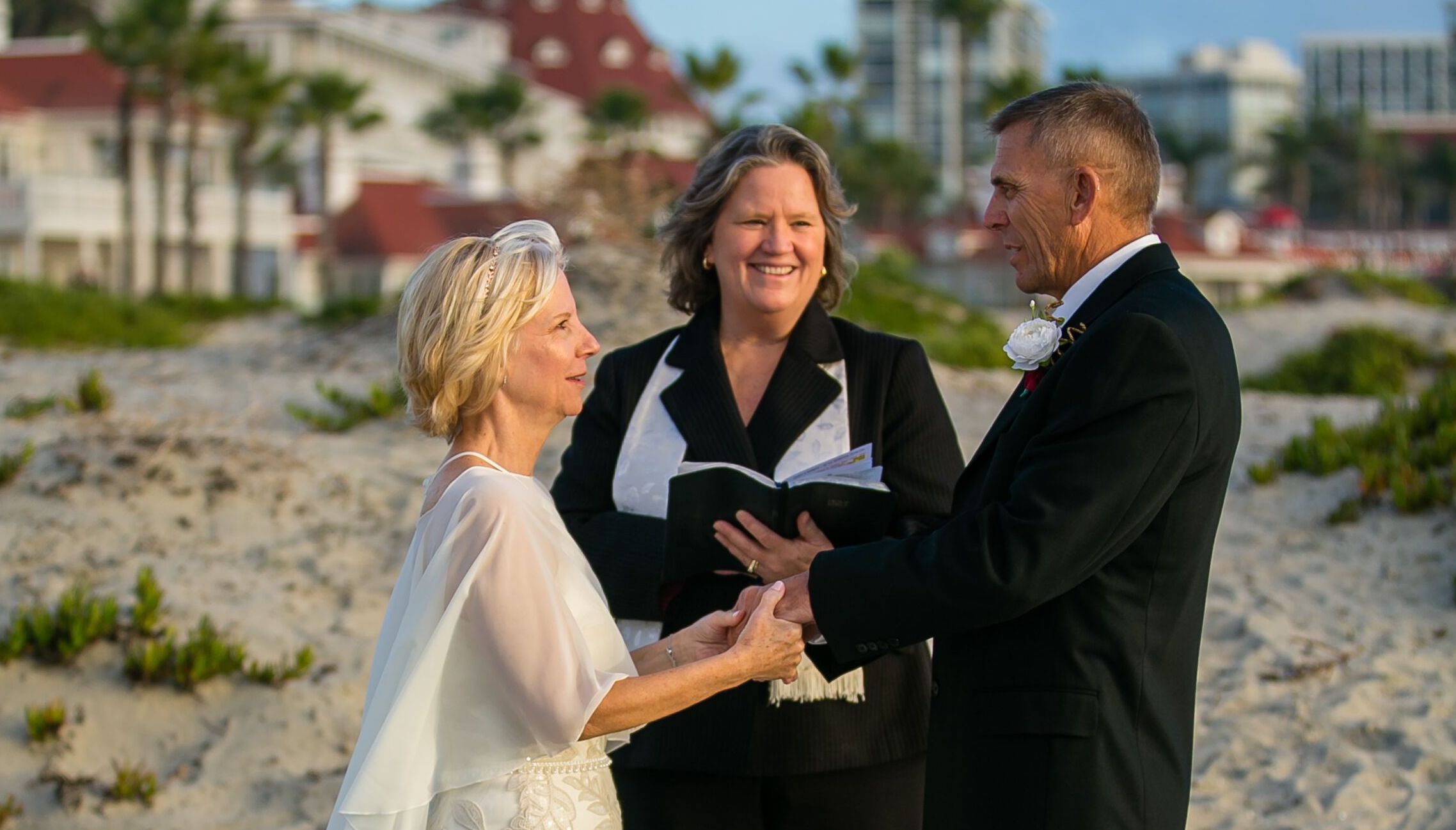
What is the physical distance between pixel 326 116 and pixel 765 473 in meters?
45.8

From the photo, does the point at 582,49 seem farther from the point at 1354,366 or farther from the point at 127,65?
the point at 1354,366

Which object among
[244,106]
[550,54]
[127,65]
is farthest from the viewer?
[550,54]

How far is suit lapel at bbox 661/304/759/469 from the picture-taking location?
3.67 metres

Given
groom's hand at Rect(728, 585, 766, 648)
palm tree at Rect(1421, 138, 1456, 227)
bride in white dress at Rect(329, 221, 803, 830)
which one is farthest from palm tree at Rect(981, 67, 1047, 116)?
palm tree at Rect(1421, 138, 1456, 227)

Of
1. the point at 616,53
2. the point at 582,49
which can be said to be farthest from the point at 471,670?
the point at 616,53

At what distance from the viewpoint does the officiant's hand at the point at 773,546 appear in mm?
3291

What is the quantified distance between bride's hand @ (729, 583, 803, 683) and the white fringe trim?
40 centimetres

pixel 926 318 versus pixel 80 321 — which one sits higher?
pixel 80 321

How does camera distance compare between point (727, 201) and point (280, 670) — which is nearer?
point (727, 201)

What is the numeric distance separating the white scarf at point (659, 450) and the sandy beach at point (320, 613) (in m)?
2.55

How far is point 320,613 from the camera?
689 centimetres

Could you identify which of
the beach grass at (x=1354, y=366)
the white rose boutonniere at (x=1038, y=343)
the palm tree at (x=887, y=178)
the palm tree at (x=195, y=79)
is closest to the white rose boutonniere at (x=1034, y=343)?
the white rose boutonniere at (x=1038, y=343)

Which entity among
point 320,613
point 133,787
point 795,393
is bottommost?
point 133,787

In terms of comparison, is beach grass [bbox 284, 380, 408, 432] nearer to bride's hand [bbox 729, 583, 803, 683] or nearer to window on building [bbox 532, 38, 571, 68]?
bride's hand [bbox 729, 583, 803, 683]
